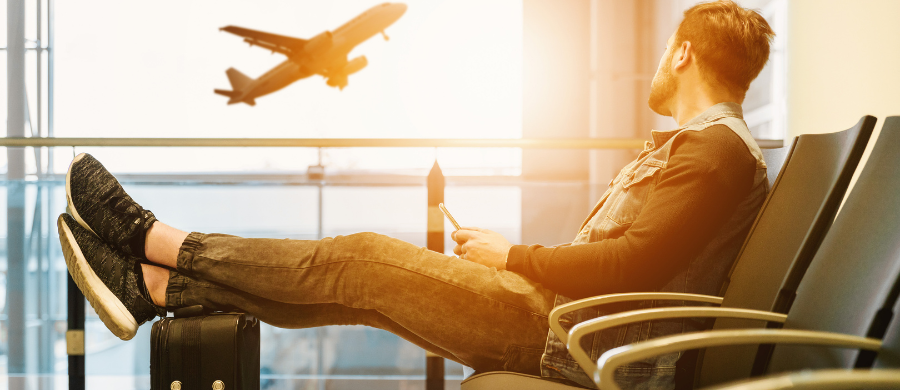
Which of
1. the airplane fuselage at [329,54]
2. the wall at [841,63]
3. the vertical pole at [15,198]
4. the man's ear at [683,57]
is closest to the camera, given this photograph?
the man's ear at [683,57]

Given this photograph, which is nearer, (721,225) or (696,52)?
(721,225)

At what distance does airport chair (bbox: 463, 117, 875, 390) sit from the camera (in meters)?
0.79

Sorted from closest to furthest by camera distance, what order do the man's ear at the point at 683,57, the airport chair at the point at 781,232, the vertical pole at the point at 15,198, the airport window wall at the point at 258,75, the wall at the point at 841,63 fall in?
the airport chair at the point at 781,232, the man's ear at the point at 683,57, the wall at the point at 841,63, the vertical pole at the point at 15,198, the airport window wall at the point at 258,75

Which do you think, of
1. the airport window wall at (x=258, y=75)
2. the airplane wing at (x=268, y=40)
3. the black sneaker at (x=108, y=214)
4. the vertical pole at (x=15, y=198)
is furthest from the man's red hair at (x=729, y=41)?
the airplane wing at (x=268, y=40)

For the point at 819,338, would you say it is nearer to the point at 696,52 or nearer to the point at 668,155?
the point at 668,155

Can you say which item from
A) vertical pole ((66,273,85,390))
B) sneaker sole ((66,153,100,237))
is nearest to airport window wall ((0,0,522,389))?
vertical pole ((66,273,85,390))

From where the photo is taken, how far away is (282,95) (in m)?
5.33

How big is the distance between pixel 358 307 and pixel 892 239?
85cm

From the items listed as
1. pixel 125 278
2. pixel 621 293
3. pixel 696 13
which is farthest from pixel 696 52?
pixel 125 278

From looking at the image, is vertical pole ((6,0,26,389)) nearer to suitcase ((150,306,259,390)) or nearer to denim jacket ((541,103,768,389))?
suitcase ((150,306,259,390))

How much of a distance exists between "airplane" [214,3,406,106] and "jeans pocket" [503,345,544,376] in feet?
13.8

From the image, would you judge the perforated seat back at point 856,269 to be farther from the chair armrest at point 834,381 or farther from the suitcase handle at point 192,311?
the suitcase handle at point 192,311

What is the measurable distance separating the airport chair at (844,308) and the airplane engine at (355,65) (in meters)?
4.79

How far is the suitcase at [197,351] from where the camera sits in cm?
102
